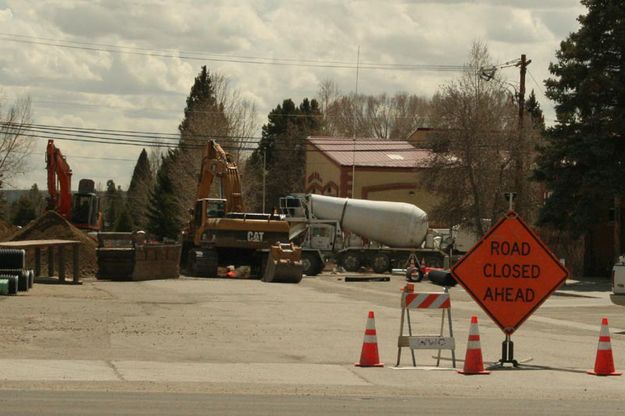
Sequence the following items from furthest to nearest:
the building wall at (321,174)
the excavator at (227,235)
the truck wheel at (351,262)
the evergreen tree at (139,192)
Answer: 1. the evergreen tree at (139,192)
2. the building wall at (321,174)
3. the truck wheel at (351,262)
4. the excavator at (227,235)

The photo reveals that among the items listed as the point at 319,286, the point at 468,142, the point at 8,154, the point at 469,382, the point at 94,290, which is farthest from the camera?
the point at 8,154

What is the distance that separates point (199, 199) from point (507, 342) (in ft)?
110

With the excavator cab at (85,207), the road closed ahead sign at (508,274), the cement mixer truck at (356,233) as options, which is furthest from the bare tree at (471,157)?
the road closed ahead sign at (508,274)

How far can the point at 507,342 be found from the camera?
56.1ft

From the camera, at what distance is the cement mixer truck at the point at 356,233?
5491cm

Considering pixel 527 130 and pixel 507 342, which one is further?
pixel 527 130

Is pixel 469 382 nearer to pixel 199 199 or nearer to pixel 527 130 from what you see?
pixel 199 199

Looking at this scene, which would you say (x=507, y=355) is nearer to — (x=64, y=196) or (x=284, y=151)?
(x=64, y=196)

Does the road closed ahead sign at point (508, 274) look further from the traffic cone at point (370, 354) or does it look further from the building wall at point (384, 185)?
the building wall at point (384, 185)

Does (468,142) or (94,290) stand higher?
(468,142)

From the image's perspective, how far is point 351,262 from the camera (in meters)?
55.2

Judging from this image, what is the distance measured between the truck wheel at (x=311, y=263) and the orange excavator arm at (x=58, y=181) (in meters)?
10.5

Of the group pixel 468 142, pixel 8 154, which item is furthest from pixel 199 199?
pixel 8 154

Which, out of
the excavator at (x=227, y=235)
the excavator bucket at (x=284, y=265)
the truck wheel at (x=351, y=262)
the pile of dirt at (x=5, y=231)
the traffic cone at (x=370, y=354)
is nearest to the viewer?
the traffic cone at (x=370, y=354)
